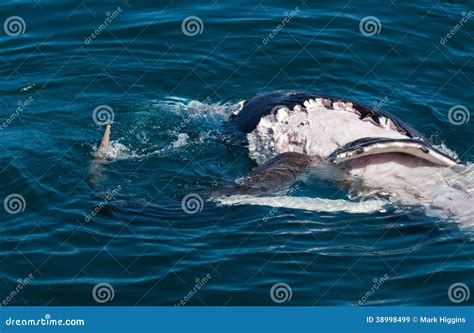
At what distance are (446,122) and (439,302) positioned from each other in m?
5.70

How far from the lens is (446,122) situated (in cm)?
1739

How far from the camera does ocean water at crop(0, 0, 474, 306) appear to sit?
42.4 feet

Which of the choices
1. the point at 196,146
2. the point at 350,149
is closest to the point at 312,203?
the point at 350,149

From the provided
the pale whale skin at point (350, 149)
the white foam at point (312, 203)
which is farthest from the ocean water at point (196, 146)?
the pale whale skin at point (350, 149)

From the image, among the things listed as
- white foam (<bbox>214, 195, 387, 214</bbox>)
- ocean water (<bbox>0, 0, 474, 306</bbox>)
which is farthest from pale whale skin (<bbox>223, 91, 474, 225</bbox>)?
ocean water (<bbox>0, 0, 474, 306</bbox>)

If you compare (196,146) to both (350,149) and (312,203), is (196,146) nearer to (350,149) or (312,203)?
(312,203)

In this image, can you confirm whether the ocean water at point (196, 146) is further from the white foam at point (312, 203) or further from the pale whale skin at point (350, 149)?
the pale whale skin at point (350, 149)

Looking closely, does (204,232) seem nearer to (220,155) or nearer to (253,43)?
(220,155)

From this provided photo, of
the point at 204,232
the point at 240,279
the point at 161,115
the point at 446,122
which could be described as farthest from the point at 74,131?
the point at 446,122

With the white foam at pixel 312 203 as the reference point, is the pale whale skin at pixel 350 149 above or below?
above

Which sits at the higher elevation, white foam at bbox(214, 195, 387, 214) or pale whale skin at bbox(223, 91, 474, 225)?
pale whale skin at bbox(223, 91, 474, 225)

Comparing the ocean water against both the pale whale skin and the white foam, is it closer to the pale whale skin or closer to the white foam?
the white foam

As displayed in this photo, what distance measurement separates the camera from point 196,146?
16.4 meters

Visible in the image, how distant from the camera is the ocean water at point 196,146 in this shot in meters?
12.9
